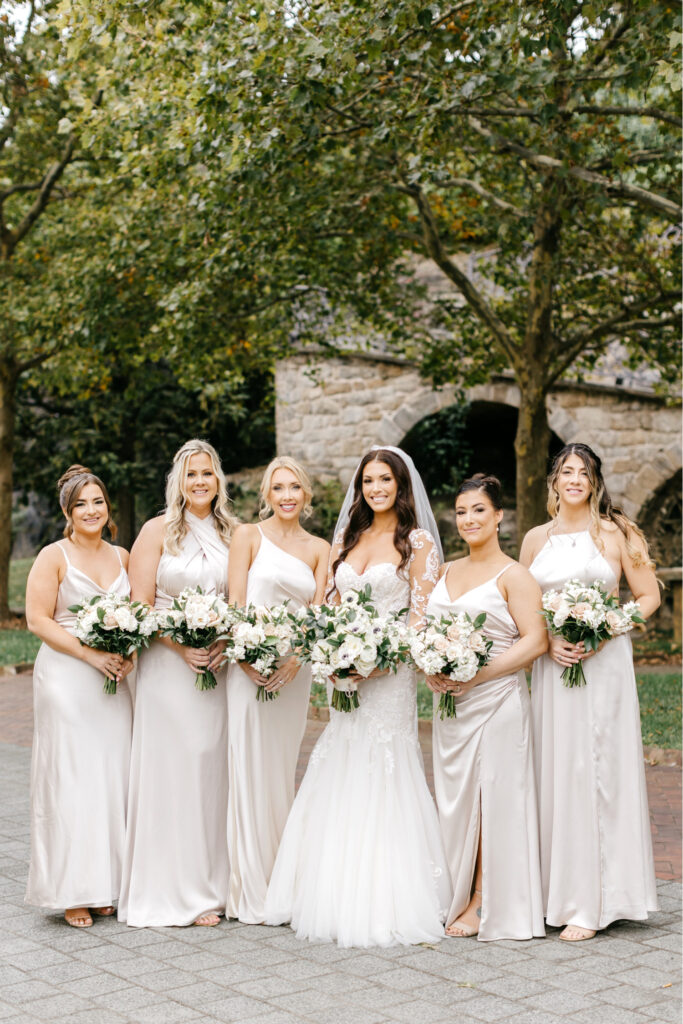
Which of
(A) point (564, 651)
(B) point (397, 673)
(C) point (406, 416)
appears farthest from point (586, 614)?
(C) point (406, 416)

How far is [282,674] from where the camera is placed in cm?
576

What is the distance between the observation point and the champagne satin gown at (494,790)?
5.41m

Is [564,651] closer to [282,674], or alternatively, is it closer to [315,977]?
[282,674]

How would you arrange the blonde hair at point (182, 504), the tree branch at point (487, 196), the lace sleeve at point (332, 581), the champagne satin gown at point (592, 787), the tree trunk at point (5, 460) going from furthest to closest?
the tree trunk at point (5, 460)
the tree branch at point (487, 196)
the blonde hair at point (182, 504)
the lace sleeve at point (332, 581)
the champagne satin gown at point (592, 787)

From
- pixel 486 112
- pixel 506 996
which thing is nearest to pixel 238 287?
pixel 486 112

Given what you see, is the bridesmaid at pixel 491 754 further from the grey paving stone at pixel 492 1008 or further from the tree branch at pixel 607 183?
the tree branch at pixel 607 183

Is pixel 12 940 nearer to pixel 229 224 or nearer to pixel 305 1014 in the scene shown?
pixel 305 1014

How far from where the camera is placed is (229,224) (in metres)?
12.2

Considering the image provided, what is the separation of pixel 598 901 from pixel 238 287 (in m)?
10.2

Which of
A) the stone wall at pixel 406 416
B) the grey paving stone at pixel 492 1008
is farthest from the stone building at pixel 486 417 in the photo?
the grey paving stone at pixel 492 1008

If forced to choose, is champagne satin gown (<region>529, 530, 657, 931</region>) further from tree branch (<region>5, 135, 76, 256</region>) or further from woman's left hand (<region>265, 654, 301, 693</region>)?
tree branch (<region>5, 135, 76, 256</region>)

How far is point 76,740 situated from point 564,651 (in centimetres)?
249

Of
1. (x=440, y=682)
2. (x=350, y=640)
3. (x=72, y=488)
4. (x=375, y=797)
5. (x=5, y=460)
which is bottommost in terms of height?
(x=375, y=797)

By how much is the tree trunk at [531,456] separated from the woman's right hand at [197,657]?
8.28m
